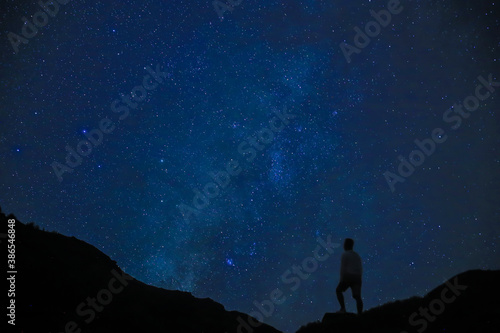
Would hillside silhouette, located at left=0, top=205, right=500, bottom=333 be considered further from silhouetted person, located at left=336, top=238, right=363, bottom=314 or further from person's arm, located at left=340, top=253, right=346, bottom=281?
person's arm, located at left=340, top=253, right=346, bottom=281

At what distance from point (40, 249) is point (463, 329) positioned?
9.20 meters

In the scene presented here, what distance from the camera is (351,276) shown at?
7164 mm

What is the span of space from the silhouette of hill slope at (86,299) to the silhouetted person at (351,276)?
2.71 metres

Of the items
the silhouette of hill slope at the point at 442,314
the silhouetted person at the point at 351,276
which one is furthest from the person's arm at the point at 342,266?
the silhouette of hill slope at the point at 442,314

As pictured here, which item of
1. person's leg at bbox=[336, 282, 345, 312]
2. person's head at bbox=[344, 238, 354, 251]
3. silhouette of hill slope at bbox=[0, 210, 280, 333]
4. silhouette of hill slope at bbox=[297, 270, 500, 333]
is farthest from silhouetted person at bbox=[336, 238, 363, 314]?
silhouette of hill slope at bbox=[0, 210, 280, 333]

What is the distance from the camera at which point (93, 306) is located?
6.41 meters

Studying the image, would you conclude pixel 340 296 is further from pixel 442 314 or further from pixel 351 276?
pixel 442 314

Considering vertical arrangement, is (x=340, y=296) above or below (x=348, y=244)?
Answer: below

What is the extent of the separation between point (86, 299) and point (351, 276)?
592 cm

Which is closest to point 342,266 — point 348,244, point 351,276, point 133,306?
point 351,276

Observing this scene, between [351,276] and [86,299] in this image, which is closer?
[86,299]

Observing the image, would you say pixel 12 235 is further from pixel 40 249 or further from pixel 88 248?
pixel 88 248

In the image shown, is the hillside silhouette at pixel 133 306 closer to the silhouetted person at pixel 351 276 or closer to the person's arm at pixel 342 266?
the silhouetted person at pixel 351 276

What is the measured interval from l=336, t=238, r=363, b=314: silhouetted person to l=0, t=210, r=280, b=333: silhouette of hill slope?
2.71 meters
